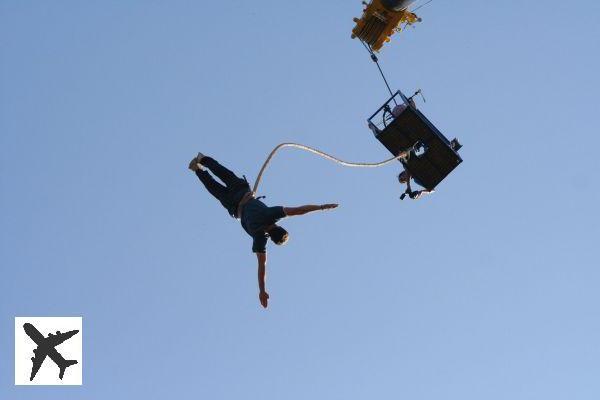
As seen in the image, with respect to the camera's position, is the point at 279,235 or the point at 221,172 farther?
the point at 221,172

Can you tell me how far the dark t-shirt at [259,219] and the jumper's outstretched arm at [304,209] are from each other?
0.14 meters

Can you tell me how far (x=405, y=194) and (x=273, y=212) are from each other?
5.26 m

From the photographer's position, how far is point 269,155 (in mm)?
13742

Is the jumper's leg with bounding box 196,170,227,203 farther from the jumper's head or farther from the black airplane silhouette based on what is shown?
the black airplane silhouette

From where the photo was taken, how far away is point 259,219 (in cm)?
1313

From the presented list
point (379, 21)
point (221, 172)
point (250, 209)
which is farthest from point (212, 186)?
point (379, 21)

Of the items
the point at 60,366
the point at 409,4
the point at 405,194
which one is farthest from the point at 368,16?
the point at 60,366

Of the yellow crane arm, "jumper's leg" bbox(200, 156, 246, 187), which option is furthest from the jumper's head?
the yellow crane arm

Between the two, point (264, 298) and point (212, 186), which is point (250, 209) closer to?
point (212, 186)

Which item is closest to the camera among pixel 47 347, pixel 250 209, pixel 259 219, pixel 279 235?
pixel 279 235

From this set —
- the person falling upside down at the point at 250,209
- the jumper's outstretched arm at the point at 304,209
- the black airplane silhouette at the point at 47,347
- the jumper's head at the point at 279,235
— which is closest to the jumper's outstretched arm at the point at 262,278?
the person falling upside down at the point at 250,209

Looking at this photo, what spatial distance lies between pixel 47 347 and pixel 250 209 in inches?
486

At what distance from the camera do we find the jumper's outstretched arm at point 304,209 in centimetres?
1210

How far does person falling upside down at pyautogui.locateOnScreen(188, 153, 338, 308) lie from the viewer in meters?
12.8
